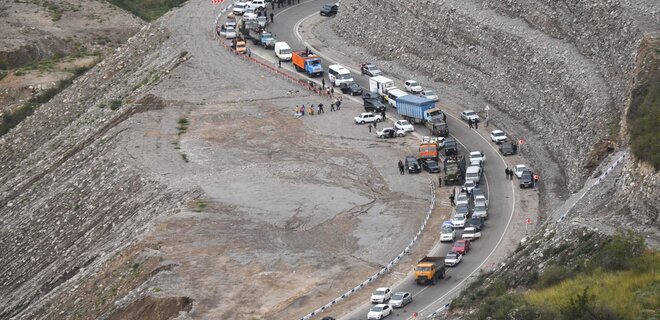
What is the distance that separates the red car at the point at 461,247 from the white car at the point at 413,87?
32.6 metres

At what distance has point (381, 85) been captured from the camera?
105 m

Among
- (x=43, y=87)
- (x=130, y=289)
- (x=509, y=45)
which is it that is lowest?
(x=43, y=87)

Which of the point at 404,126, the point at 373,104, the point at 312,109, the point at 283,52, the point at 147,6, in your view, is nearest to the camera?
the point at 404,126

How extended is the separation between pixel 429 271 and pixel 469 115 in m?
31.0

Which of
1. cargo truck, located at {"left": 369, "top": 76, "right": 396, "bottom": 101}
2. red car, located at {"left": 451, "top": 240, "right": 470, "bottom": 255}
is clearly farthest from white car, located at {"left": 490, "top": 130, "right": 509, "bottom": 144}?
red car, located at {"left": 451, "top": 240, "right": 470, "bottom": 255}

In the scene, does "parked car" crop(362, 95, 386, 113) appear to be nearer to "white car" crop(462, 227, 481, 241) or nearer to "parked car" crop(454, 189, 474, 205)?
"parked car" crop(454, 189, 474, 205)

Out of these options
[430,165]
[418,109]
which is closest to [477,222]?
[430,165]

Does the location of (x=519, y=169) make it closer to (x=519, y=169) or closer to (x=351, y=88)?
(x=519, y=169)

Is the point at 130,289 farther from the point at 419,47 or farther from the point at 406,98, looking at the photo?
the point at 419,47

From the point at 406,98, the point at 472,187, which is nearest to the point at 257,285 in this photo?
the point at 472,187

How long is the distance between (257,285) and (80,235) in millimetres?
18359

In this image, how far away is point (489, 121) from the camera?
320ft

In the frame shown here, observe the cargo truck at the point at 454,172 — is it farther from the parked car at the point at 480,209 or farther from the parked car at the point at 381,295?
the parked car at the point at 381,295

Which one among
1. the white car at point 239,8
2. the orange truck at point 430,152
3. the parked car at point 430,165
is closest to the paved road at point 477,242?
the parked car at point 430,165
